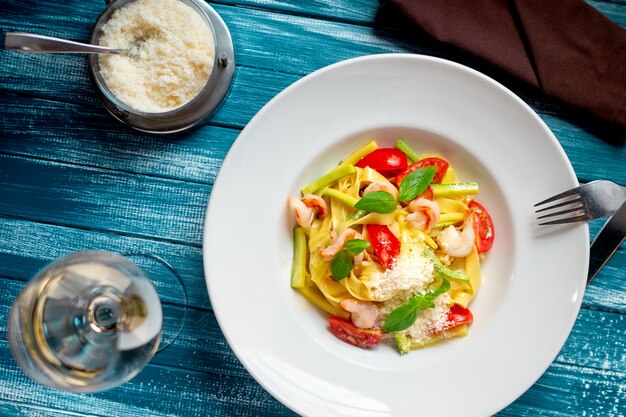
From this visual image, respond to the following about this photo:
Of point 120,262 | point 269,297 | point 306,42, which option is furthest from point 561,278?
point 120,262

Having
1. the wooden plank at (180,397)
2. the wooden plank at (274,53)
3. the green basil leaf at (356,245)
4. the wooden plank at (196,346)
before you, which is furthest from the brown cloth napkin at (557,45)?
the wooden plank at (180,397)

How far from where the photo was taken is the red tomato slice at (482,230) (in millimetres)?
2371

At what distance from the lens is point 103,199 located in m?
2.54

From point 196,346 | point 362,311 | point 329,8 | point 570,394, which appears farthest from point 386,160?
point 570,394

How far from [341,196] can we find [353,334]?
0.51 m

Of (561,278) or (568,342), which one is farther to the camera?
(568,342)

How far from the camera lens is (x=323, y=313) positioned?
7.92ft

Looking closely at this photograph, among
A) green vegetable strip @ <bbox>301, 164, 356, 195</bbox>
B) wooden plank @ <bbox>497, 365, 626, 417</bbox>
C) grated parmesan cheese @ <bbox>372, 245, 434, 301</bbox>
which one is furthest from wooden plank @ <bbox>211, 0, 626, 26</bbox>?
wooden plank @ <bbox>497, 365, 626, 417</bbox>

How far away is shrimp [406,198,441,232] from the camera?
7.47ft

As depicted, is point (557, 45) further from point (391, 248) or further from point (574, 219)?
point (391, 248)

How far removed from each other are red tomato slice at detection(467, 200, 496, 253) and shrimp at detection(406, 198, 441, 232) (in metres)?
0.17

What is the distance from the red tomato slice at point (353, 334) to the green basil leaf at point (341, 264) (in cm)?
21

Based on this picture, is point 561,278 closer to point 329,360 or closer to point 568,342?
point 568,342

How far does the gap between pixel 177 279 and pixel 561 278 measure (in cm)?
145
